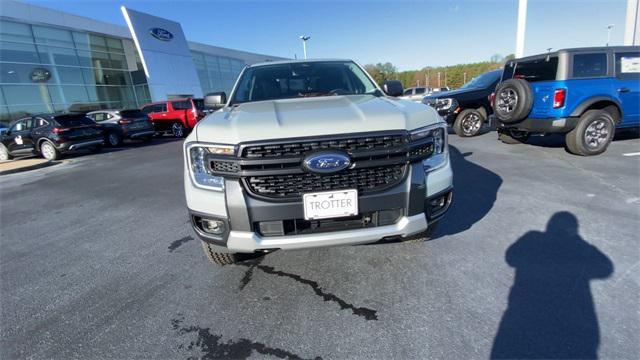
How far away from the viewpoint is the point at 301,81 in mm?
3590

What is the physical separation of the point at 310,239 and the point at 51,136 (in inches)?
480

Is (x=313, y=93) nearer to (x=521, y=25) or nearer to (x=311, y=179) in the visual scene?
(x=311, y=179)

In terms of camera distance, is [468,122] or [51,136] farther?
[51,136]

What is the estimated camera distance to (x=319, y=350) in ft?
6.09

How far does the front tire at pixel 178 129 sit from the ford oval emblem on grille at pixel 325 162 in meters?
14.7

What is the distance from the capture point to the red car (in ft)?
47.4

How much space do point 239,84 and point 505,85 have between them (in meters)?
5.45

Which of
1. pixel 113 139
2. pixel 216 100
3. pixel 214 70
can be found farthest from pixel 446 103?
pixel 214 70

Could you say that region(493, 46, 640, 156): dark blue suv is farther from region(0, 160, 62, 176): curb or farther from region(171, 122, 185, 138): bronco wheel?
region(171, 122, 185, 138): bronco wheel

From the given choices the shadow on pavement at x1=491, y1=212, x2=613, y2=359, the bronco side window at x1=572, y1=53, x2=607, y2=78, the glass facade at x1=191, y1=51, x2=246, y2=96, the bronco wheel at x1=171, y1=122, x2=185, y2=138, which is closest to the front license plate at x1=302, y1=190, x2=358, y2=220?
the shadow on pavement at x1=491, y1=212, x2=613, y2=359

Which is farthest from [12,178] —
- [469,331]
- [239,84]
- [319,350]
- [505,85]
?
[505,85]

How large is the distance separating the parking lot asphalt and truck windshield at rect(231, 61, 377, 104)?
1.70 meters

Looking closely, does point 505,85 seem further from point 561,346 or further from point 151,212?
point 151,212

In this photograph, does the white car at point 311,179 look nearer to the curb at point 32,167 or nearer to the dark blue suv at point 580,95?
the dark blue suv at point 580,95
